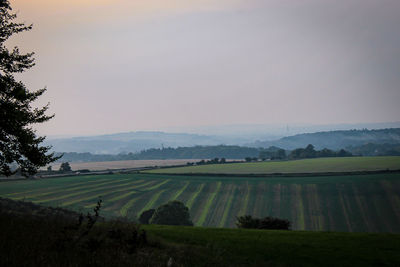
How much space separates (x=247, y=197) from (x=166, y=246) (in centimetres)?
6889

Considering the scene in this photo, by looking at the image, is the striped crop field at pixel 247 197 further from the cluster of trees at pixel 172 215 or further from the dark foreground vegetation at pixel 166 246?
the dark foreground vegetation at pixel 166 246

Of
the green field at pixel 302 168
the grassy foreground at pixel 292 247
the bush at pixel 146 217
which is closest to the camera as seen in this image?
the grassy foreground at pixel 292 247

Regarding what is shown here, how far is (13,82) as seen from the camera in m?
24.6

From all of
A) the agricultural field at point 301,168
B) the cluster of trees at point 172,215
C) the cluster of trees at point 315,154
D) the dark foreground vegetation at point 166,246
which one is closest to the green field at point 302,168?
the agricultural field at point 301,168

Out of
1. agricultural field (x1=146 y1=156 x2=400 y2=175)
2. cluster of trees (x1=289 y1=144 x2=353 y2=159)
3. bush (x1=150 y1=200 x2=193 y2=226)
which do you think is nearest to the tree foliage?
bush (x1=150 y1=200 x2=193 y2=226)

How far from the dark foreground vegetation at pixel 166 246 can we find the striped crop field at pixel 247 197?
38.3 meters

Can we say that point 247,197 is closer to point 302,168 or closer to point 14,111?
point 302,168

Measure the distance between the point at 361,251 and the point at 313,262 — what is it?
4.35 meters

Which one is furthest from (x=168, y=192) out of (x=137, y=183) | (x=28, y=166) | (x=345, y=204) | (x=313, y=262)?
(x=313, y=262)

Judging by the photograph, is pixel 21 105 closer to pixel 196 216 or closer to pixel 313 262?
pixel 313 262

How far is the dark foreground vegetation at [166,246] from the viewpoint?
1181 cm

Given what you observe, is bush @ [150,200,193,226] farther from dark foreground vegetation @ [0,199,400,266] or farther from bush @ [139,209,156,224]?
dark foreground vegetation @ [0,199,400,266]

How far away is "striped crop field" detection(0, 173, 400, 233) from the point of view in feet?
226

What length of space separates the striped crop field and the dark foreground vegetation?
38.3 m
